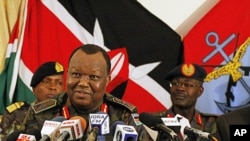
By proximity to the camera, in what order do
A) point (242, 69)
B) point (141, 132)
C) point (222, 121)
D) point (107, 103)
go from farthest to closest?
point (242, 69) → point (107, 103) → point (141, 132) → point (222, 121)

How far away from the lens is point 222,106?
122 inches

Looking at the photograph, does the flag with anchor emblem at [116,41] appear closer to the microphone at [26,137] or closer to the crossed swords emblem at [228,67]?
the crossed swords emblem at [228,67]

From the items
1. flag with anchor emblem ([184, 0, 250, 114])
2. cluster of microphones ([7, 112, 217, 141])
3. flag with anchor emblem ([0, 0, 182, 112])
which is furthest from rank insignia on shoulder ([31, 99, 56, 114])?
flag with anchor emblem ([184, 0, 250, 114])

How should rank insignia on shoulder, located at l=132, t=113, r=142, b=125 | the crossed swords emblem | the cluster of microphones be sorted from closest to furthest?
the cluster of microphones < rank insignia on shoulder, located at l=132, t=113, r=142, b=125 < the crossed swords emblem

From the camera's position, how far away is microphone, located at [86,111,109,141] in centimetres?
115

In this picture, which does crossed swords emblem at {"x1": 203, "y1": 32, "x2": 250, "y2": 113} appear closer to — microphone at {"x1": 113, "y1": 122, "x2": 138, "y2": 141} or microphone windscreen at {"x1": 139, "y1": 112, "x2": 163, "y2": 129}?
microphone windscreen at {"x1": 139, "y1": 112, "x2": 163, "y2": 129}

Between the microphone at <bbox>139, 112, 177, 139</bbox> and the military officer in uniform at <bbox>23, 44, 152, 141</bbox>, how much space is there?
0.08 meters

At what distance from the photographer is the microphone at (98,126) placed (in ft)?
3.76

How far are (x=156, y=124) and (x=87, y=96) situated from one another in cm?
28

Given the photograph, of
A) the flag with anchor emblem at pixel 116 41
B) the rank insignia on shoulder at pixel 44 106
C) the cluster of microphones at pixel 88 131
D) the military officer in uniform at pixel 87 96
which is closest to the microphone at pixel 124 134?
the cluster of microphones at pixel 88 131

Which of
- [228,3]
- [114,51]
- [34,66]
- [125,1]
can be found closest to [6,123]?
[34,66]

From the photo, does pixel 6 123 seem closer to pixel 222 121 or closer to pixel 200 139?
pixel 200 139

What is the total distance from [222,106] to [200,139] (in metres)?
1.84

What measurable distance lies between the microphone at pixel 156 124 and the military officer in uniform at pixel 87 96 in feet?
0.26
